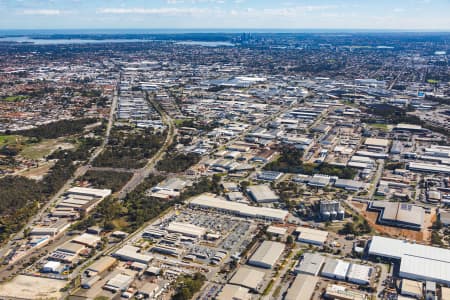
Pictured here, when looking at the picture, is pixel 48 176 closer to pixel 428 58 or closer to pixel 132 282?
pixel 132 282

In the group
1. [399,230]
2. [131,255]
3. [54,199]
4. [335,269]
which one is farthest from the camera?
[54,199]

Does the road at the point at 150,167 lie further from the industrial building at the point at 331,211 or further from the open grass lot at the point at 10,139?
the open grass lot at the point at 10,139

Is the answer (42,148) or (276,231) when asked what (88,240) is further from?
(42,148)

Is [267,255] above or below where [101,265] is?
above

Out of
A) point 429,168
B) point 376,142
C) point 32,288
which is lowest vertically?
point 32,288

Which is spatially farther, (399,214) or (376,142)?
(376,142)

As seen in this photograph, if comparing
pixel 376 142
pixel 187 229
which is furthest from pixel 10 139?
pixel 376 142

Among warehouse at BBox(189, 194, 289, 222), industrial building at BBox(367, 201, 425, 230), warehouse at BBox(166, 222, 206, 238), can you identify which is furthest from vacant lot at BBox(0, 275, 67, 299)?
industrial building at BBox(367, 201, 425, 230)
